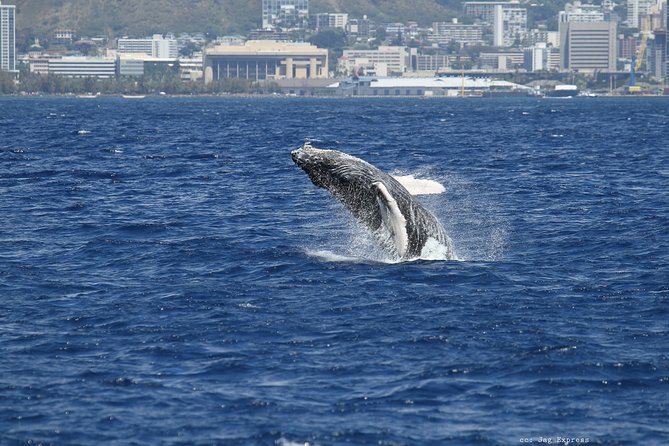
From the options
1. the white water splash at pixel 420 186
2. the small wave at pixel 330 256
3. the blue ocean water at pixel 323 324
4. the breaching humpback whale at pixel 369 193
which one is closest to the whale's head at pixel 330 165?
the breaching humpback whale at pixel 369 193

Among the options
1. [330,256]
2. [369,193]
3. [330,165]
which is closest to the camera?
[330,165]

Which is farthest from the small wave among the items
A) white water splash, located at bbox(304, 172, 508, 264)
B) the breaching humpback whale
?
the breaching humpback whale

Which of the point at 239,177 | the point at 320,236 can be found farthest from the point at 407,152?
the point at 320,236

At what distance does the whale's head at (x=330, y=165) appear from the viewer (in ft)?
62.7

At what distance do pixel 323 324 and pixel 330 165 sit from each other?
105 inches

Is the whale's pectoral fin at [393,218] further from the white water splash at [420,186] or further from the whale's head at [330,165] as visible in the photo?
the white water splash at [420,186]

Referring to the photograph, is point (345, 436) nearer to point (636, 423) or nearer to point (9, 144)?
point (636, 423)

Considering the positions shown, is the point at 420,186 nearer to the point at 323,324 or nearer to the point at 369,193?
the point at 369,193

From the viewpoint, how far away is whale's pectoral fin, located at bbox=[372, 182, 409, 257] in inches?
758

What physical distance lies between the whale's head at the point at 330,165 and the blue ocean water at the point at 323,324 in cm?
186

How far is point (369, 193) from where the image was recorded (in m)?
19.4

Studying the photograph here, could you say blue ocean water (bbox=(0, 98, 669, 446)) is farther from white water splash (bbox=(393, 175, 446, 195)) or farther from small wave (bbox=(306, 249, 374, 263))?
white water splash (bbox=(393, 175, 446, 195))

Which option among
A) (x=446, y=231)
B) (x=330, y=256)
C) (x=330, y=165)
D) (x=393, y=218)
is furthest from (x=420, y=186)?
(x=446, y=231)

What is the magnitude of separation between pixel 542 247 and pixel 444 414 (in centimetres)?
1139
